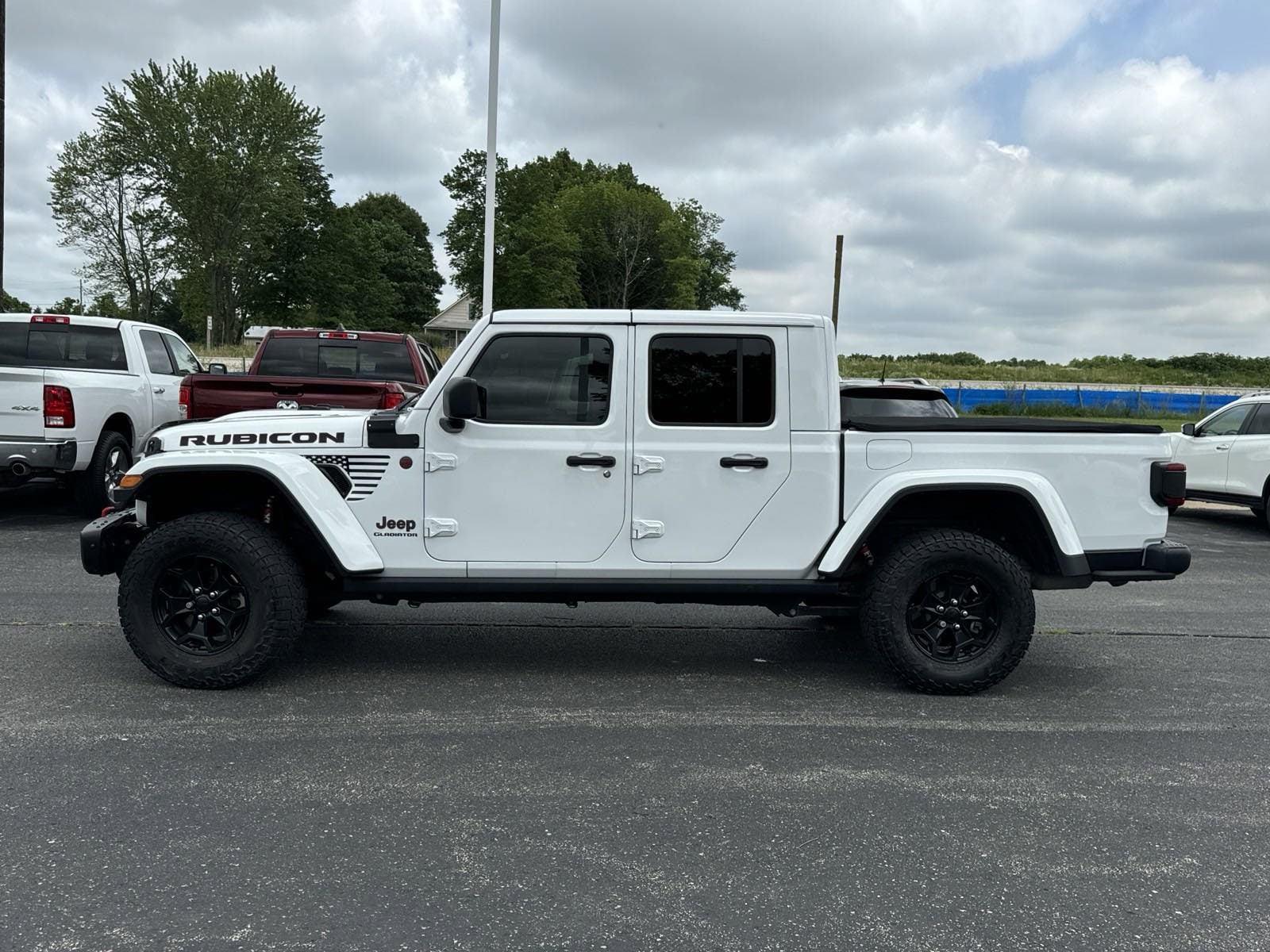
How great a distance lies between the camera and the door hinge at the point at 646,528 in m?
4.91

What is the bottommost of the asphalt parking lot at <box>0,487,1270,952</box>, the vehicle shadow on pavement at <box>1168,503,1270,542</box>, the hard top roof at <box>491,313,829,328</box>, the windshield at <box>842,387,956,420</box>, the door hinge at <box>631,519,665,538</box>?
the asphalt parking lot at <box>0,487,1270,952</box>

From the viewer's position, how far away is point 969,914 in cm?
301

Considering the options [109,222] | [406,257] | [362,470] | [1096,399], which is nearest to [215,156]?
[109,222]

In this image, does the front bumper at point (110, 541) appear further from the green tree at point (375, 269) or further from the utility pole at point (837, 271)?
the green tree at point (375, 269)

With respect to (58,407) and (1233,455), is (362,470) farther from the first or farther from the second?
(1233,455)

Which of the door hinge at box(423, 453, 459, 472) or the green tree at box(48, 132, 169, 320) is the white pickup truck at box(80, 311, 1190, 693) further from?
the green tree at box(48, 132, 169, 320)

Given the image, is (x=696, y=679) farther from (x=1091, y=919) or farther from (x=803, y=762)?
(x=1091, y=919)

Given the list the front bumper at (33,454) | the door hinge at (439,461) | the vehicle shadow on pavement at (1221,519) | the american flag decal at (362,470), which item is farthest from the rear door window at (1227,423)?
the front bumper at (33,454)

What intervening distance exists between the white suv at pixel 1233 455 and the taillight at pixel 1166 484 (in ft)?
23.3

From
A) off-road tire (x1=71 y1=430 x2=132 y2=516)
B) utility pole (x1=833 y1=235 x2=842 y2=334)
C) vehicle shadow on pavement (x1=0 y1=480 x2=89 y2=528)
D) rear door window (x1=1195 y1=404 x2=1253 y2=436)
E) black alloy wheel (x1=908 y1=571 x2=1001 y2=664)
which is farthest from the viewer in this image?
utility pole (x1=833 y1=235 x2=842 y2=334)

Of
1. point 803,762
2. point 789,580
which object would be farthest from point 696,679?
point 803,762

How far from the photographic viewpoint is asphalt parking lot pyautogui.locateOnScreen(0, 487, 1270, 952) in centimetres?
295

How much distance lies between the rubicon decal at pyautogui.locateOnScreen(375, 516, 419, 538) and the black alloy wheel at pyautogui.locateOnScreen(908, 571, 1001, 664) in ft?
7.90

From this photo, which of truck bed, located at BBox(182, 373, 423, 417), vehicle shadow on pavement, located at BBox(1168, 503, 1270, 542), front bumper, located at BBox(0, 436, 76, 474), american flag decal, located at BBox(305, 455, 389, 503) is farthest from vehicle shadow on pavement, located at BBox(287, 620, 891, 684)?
vehicle shadow on pavement, located at BBox(1168, 503, 1270, 542)
